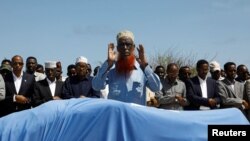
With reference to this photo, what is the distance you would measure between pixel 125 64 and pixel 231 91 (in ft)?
12.6

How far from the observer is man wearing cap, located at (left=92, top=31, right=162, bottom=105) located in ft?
20.5

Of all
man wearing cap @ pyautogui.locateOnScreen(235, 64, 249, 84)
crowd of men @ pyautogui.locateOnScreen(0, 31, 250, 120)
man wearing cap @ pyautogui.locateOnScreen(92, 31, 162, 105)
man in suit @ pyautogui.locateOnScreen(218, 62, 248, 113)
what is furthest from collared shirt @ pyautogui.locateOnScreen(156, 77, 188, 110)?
man wearing cap @ pyautogui.locateOnScreen(92, 31, 162, 105)

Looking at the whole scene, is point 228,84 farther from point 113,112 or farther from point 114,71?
point 113,112

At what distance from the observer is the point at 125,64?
6.33 m

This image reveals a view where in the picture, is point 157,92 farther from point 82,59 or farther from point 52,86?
point 52,86

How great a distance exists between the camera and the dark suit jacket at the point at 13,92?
30.1 ft

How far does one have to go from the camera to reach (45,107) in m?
5.02

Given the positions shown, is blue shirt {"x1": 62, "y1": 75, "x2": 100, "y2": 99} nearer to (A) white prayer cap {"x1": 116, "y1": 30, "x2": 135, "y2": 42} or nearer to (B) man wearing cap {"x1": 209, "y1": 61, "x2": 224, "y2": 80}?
(B) man wearing cap {"x1": 209, "y1": 61, "x2": 224, "y2": 80}

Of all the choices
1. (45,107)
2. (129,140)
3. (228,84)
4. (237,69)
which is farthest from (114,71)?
(237,69)

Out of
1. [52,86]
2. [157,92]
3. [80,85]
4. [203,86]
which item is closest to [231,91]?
[203,86]

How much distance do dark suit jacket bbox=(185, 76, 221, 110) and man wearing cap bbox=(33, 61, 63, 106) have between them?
2.31 metres

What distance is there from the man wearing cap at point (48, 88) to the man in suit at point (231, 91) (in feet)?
9.47

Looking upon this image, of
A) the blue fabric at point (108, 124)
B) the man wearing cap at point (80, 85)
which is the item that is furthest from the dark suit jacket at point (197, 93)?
the blue fabric at point (108, 124)

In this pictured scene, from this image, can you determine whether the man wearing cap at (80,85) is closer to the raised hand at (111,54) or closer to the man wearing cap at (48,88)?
the man wearing cap at (48,88)
